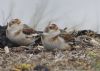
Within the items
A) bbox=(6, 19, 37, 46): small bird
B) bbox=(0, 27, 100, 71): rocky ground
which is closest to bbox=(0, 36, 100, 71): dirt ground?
bbox=(0, 27, 100, 71): rocky ground

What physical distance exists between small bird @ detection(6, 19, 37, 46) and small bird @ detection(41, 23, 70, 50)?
738 mm

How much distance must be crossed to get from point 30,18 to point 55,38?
2150 millimetres

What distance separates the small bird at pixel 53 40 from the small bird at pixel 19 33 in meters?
0.74

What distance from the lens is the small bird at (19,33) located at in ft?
31.8

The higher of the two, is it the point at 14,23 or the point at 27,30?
the point at 14,23

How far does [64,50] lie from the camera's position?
9.18m

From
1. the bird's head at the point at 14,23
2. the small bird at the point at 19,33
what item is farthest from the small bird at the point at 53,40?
the bird's head at the point at 14,23

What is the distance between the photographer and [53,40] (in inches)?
353

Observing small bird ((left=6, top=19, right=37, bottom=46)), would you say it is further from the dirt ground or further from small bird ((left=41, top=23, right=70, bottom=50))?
small bird ((left=41, top=23, right=70, bottom=50))

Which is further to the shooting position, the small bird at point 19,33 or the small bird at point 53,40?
the small bird at point 19,33

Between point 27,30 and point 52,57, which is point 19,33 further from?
point 52,57

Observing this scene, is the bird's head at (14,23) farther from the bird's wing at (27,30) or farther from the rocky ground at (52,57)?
the rocky ground at (52,57)

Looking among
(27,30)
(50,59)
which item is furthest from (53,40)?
(27,30)

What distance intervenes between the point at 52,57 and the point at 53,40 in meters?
0.46
